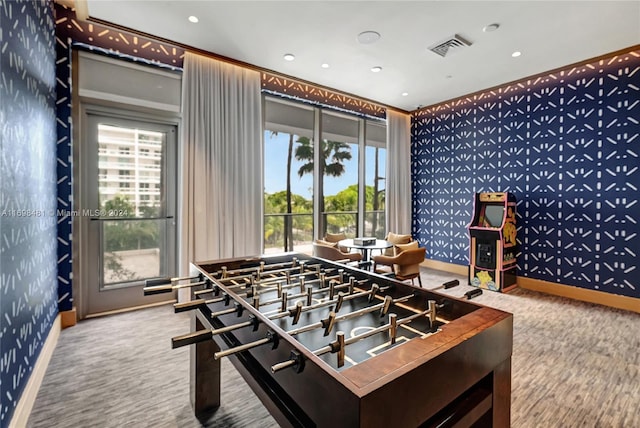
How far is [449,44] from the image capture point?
361cm

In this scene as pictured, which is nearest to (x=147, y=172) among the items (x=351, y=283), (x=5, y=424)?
(x=5, y=424)

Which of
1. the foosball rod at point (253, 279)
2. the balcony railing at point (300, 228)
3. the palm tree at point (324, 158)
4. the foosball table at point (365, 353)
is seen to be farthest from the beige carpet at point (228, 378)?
the palm tree at point (324, 158)

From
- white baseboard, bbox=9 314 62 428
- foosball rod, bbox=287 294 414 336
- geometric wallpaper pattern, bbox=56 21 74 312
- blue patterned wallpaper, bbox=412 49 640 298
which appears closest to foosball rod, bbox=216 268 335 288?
foosball rod, bbox=287 294 414 336

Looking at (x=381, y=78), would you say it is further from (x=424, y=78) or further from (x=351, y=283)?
(x=351, y=283)

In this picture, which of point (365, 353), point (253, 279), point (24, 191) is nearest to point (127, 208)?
point (24, 191)

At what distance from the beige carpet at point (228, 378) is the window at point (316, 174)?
2.37m

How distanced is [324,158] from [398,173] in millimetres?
1678

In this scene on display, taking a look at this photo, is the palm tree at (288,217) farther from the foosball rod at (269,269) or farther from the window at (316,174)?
the foosball rod at (269,269)

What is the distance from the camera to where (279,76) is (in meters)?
4.57

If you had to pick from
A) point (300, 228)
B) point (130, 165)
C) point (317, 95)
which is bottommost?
point (300, 228)

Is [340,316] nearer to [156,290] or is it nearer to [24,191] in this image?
[156,290]

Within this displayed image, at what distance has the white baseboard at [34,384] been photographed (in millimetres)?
1783

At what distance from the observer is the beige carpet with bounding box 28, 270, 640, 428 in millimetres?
1926

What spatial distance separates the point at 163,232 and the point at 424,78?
14.4 feet
